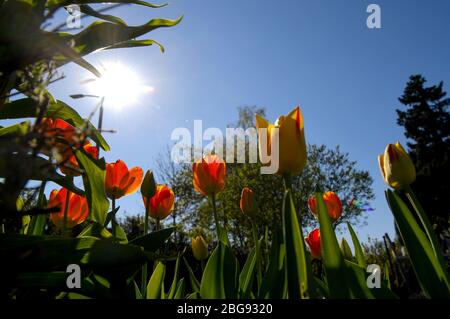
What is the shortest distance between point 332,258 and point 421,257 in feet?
0.96

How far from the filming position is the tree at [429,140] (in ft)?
79.0

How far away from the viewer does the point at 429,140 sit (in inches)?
1042

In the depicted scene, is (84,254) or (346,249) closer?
(84,254)

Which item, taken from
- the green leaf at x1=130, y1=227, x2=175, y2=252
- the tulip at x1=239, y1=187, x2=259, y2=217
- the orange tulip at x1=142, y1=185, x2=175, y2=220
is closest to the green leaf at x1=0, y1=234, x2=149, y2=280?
the green leaf at x1=130, y1=227, x2=175, y2=252

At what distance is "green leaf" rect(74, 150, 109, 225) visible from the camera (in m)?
1.21

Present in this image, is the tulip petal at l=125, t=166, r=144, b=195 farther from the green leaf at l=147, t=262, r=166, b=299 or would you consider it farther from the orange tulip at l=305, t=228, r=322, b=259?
the orange tulip at l=305, t=228, r=322, b=259

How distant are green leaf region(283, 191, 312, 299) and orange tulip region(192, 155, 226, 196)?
0.91 m

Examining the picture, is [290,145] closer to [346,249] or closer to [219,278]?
[219,278]

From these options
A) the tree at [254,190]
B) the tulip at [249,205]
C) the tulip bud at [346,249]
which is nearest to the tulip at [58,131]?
the tulip at [249,205]

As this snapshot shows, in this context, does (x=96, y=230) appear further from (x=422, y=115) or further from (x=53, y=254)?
(x=422, y=115)

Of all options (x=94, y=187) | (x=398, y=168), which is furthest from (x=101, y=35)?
(x=398, y=168)

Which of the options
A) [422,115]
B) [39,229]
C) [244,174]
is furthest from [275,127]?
[422,115]

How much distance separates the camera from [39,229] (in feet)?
4.40
